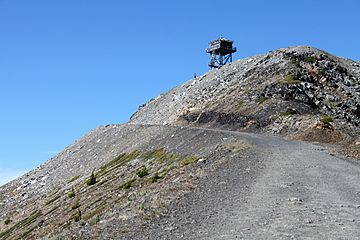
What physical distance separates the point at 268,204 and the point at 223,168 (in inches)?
289

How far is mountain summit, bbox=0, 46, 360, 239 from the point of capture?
14312mm

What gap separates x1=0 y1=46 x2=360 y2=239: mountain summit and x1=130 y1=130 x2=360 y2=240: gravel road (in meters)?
0.04

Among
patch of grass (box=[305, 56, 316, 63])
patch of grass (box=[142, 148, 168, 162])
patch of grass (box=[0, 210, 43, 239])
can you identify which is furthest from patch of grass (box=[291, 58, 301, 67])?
patch of grass (box=[0, 210, 43, 239])

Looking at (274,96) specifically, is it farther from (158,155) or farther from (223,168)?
(223,168)

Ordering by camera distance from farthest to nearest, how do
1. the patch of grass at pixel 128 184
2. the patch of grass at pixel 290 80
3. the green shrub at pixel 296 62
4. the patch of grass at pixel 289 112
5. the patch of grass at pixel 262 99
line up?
1. the green shrub at pixel 296 62
2. the patch of grass at pixel 290 80
3. the patch of grass at pixel 262 99
4. the patch of grass at pixel 289 112
5. the patch of grass at pixel 128 184

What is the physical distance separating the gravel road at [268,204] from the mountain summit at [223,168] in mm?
40

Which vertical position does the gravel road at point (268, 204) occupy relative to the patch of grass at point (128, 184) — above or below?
below

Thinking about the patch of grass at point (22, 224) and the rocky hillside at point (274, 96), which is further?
the rocky hillside at point (274, 96)

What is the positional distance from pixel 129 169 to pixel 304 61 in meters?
35.5

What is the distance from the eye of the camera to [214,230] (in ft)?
42.9

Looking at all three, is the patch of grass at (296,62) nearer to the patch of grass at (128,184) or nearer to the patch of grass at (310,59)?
the patch of grass at (310,59)

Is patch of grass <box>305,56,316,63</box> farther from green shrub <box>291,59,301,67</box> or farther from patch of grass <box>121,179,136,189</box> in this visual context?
patch of grass <box>121,179,136,189</box>

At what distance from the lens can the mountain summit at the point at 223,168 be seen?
14.3 meters

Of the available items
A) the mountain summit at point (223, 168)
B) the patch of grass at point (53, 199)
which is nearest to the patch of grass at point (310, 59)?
the mountain summit at point (223, 168)
